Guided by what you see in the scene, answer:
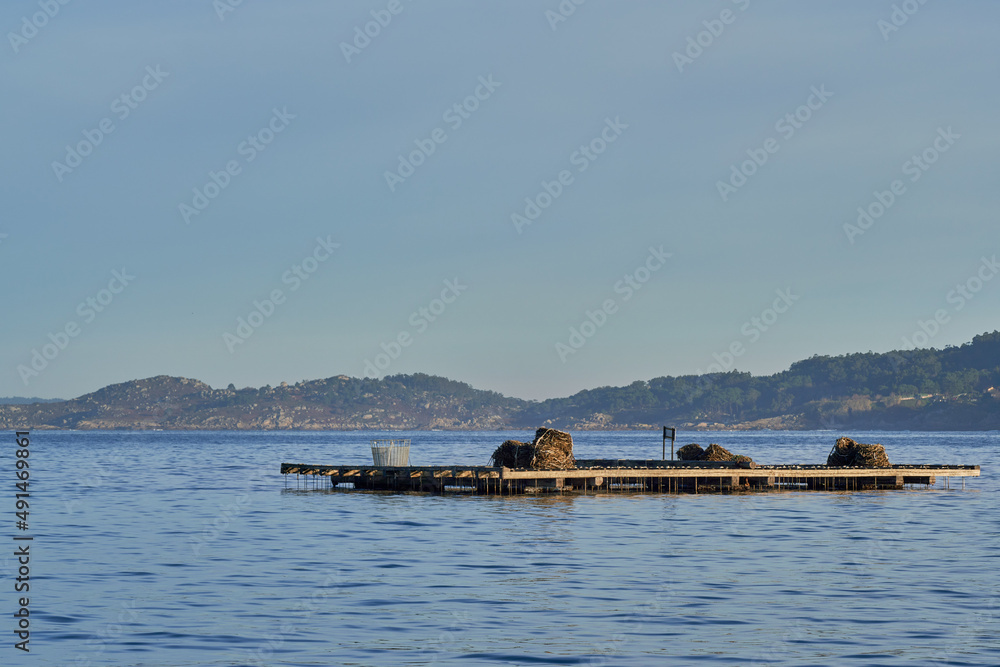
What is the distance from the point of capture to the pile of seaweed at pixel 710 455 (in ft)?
247

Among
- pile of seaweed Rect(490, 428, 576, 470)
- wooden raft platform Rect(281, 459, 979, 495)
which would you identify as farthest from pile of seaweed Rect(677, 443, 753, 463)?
pile of seaweed Rect(490, 428, 576, 470)

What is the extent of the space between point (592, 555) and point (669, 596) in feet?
28.7

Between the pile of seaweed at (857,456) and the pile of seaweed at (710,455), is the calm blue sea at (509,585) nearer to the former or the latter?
the pile of seaweed at (710,455)

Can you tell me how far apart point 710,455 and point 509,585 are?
46.0m

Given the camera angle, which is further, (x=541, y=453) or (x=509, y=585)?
(x=541, y=453)

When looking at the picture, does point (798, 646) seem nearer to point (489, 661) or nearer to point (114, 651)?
point (489, 661)

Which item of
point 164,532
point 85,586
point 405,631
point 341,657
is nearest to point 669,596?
point 405,631

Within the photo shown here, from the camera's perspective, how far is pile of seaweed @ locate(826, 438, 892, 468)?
2995 inches

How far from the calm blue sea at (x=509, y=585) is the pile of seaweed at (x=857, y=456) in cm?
1627

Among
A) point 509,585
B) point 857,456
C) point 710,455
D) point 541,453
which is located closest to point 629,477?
point 541,453

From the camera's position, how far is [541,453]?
218ft

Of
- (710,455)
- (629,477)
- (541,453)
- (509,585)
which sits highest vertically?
(541,453)

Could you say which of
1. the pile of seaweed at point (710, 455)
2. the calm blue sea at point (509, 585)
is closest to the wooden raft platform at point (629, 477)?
the pile of seaweed at point (710, 455)

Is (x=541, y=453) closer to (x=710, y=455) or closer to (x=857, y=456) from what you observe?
(x=710, y=455)
